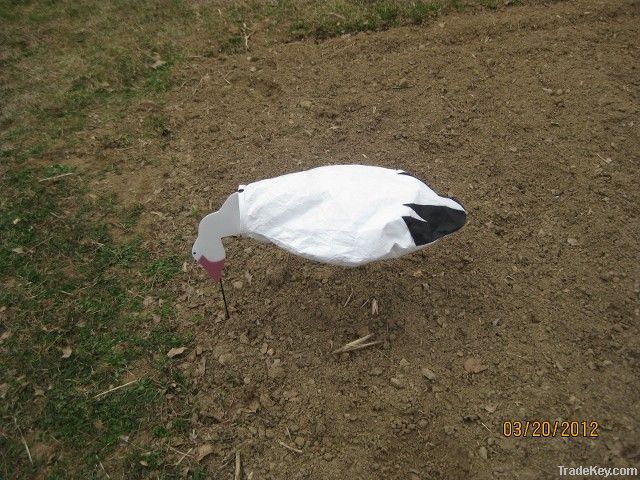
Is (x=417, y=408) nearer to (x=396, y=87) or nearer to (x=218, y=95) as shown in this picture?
(x=396, y=87)

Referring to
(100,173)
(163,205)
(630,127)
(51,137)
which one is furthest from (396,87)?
(51,137)

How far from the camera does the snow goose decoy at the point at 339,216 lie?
75.7 inches

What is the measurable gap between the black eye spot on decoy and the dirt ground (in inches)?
25.8

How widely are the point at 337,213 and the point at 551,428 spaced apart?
1.33m

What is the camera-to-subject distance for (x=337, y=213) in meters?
1.97

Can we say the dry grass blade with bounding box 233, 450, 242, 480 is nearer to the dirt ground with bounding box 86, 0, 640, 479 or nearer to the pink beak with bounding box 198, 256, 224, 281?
the dirt ground with bounding box 86, 0, 640, 479

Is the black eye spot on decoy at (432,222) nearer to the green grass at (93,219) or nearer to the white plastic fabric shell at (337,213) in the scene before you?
the white plastic fabric shell at (337,213)

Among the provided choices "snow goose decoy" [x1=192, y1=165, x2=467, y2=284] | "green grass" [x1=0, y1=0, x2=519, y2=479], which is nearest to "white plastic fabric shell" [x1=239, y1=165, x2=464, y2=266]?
"snow goose decoy" [x1=192, y1=165, x2=467, y2=284]

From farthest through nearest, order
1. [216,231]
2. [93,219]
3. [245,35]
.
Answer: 1. [245,35]
2. [93,219]
3. [216,231]

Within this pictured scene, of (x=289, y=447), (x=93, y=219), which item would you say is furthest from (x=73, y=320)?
(x=289, y=447)

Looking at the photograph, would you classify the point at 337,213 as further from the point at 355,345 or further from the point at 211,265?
the point at 355,345

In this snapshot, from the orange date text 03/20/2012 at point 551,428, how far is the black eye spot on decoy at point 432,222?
3.01 feet

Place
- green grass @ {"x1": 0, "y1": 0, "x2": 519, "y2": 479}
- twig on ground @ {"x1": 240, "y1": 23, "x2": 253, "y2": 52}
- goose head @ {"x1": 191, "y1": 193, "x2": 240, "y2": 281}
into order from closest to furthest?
1. goose head @ {"x1": 191, "y1": 193, "x2": 240, "y2": 281}
2. green grass @ {"x1": 0, "y1": 0, "x2": 519, "y2": 479}
3. twig on ground @ {"x1": 240, "y1": 23, "x2": 253, "y2": 52}

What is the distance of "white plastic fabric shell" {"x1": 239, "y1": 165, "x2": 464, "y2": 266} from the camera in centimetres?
192
